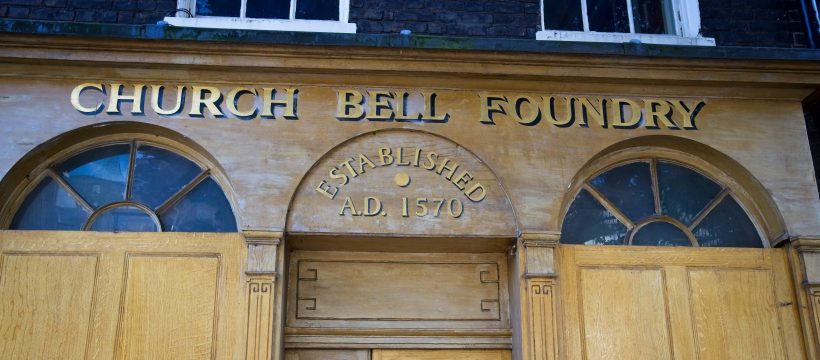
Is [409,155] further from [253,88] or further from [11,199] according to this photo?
[11,199]

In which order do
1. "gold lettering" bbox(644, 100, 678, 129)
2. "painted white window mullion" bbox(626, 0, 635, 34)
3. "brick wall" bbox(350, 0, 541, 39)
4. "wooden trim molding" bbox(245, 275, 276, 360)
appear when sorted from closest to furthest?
"wooden trim molding" bbox(245, 275, 276, 360) → "gold lettering" bbox(644, 100, 678, 129) → "brick wall" bbox(350, 0, 541, 39) → "painted white window mullion" bbox(626, 0, 635, 34)

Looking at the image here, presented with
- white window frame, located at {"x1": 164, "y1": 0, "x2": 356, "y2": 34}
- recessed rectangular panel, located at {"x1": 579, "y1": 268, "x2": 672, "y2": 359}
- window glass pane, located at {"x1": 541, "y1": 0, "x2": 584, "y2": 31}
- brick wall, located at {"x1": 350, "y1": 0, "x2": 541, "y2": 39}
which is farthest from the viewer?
window glass pane, located at {"x1": 541, "y1": 0, "x2": 584, "y2": 31}

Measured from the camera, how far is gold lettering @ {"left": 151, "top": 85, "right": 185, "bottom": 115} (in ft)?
18.9

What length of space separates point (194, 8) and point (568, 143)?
10.1 feet

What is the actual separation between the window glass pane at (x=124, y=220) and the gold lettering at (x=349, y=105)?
152 cm

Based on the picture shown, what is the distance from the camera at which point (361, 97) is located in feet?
19.4

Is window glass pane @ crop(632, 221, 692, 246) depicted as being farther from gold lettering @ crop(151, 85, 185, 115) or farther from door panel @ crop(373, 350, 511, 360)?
gold lettering @ crop(151, 85, 185, 115)

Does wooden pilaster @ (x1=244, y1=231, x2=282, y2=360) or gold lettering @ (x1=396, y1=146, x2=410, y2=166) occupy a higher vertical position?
gold lettering @ (x1=396, y1=146, x2=410, y2=166)

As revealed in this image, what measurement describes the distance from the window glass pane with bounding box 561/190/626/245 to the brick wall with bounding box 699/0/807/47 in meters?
1.85

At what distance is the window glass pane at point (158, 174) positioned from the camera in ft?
18.8

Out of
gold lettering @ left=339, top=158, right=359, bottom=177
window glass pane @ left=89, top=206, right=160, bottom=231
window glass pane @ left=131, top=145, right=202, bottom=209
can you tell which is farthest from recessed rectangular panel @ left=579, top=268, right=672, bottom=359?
window glass pane @ left=89, top=206, right=160, bottom=231

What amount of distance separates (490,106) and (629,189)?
4.01ft

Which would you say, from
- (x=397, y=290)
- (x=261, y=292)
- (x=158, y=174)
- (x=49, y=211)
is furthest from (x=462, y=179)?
(x=49, y=211)

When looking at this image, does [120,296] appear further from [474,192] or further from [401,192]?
[474,192]
